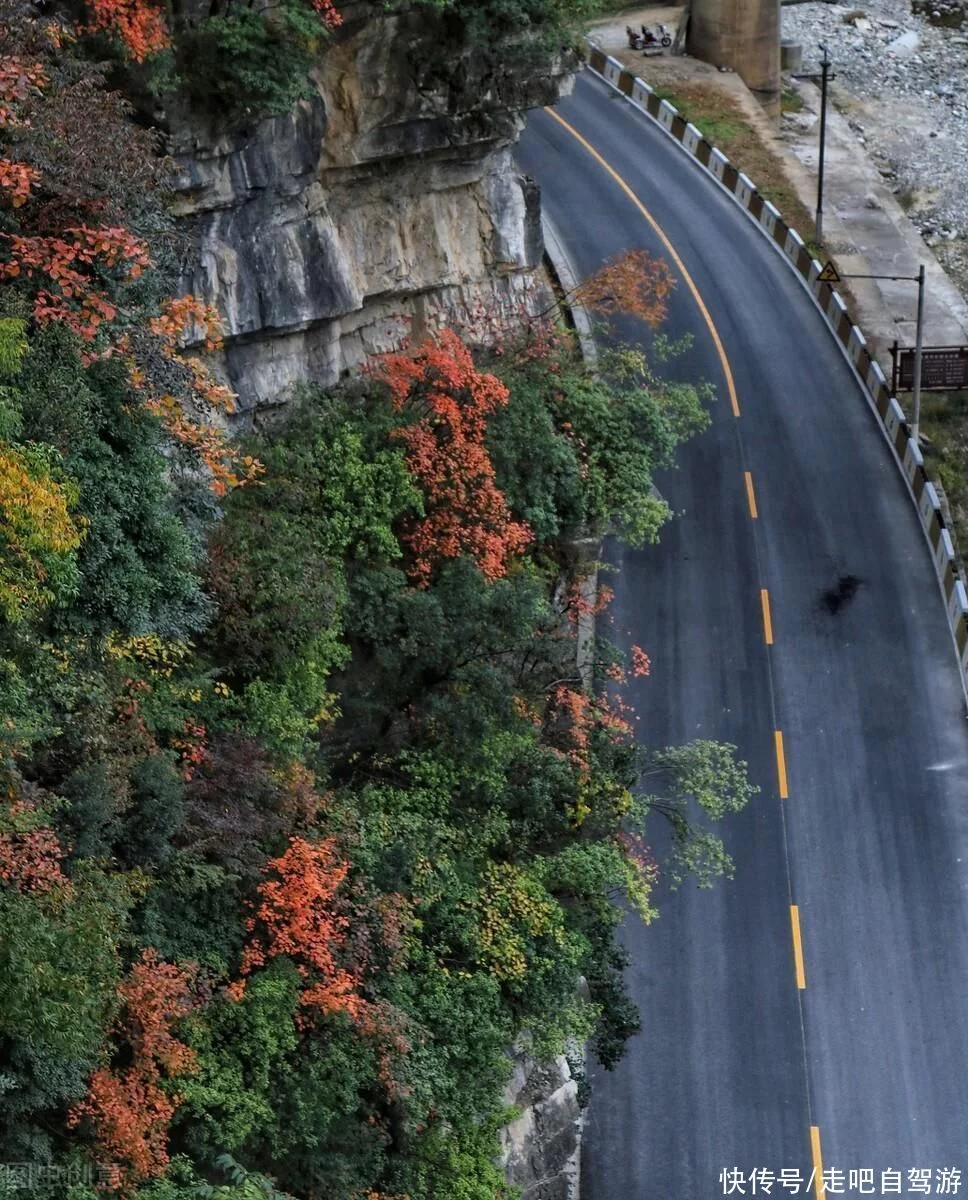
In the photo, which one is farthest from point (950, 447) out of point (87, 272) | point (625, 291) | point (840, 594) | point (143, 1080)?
point (143, 1080)

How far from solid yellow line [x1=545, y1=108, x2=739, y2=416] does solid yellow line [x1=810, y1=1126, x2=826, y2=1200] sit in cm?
2209

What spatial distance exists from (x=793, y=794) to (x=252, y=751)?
1466 centimetres

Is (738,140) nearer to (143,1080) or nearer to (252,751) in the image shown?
(252,751)

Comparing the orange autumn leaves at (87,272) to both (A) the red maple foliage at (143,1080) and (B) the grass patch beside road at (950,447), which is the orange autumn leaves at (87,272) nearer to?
(A) the red maple foliage at (143,1080)

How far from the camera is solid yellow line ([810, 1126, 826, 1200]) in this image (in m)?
31.9

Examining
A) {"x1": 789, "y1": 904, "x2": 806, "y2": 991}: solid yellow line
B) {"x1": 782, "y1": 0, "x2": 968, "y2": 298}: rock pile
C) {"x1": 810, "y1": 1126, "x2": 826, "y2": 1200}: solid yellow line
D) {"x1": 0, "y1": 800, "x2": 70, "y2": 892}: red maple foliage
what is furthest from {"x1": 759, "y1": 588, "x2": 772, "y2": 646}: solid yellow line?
{"x1": 782, "y1": 0, "x2": 968, "y2": 298}: rock pile

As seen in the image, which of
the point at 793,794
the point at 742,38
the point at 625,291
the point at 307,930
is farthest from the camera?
the point at 742,38

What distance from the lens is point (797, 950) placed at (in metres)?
35.7

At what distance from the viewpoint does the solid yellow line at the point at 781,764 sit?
38.8 metres

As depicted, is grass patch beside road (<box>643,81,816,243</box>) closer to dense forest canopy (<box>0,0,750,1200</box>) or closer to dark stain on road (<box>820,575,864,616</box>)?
dark stain on road (<box>820,575,864,616</box>)

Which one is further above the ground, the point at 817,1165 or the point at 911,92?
the point at 911,92

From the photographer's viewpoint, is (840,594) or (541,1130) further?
(840,594)

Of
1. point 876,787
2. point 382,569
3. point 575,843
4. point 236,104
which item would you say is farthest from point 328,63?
point 876,787

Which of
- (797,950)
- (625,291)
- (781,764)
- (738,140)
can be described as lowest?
(797,950)
